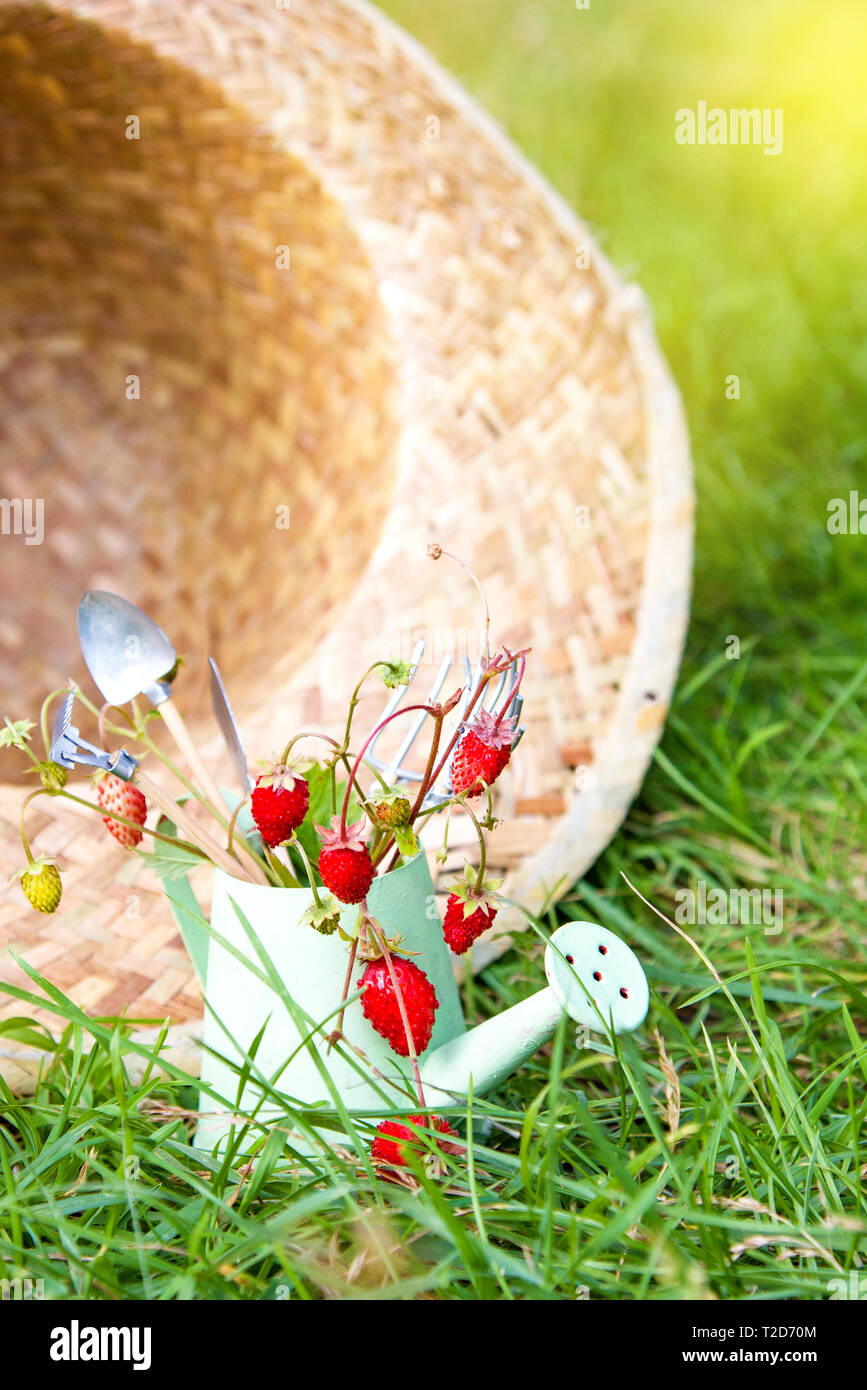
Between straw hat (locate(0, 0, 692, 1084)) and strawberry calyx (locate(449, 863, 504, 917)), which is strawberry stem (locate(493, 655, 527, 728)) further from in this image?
straw hat (locate(0, 0, 692, 1084))

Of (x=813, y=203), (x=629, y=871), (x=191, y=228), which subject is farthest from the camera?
(x=813, y=203)

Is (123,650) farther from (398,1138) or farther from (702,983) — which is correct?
(702,983)

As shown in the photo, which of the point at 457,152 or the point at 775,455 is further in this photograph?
the point at 775,455

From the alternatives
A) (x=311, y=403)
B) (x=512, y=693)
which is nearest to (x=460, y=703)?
(x=512, y=693)

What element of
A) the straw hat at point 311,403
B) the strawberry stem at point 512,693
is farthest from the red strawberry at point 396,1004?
the straw hat at point 311,403
